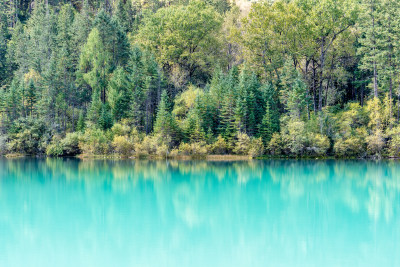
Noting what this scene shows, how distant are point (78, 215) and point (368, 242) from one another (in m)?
11.2

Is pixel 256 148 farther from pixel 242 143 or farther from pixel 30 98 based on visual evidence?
pixel 30 98

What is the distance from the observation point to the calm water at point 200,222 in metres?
12.2

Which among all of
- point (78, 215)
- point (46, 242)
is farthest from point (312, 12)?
point (46, 242)

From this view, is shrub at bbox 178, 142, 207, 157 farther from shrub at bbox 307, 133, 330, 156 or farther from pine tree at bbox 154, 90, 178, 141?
shrub at bbox 307, 133, 330, 156

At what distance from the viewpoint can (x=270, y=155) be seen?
161ft

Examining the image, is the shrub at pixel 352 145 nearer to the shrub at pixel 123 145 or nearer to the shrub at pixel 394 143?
the shrub at pixel 394 143

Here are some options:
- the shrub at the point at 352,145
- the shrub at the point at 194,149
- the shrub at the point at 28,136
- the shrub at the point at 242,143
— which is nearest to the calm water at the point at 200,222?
the shrub at the point at 352,145

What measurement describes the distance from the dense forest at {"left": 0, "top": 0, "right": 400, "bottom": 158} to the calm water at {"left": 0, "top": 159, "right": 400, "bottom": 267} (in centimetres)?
2125

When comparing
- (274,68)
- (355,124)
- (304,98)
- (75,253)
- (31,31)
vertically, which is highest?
(31,31)

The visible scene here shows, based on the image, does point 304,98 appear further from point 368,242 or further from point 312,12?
point 368,242

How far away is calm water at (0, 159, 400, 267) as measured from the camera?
12.2 m

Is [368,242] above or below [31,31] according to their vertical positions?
below

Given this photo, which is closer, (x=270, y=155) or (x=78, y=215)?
(x=78, y=215)

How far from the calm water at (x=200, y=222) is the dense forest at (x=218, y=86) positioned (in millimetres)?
21255
